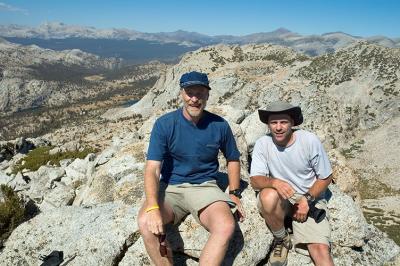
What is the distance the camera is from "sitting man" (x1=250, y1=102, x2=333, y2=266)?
8820mm

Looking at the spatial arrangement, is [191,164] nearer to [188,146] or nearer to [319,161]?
[188,146]

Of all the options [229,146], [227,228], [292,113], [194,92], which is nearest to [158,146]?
[194,92]

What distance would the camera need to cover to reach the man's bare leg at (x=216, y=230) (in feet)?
25.2

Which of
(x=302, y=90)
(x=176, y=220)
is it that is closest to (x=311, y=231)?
(x=176, y=220)

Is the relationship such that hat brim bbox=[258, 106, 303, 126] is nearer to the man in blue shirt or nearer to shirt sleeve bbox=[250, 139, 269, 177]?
shirt sleeve bbox=[250, 139, 269, 177]

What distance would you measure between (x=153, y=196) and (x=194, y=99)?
8.12 ft

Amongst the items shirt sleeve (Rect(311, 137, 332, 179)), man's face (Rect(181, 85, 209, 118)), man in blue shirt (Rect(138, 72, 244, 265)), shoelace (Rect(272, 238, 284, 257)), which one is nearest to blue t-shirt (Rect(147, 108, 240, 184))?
man in blue shirt (Rect(138, 72, 244, 265))

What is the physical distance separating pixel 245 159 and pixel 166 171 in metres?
5.83

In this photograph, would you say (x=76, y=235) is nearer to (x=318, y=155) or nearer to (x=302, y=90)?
(x=318, y=155)

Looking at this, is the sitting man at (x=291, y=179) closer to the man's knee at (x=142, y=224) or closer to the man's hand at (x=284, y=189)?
the man's hand at (x=284, y=189)

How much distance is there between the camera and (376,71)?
9631cm

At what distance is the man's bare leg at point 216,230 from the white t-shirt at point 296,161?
135cm

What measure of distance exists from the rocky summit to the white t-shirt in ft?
5.25

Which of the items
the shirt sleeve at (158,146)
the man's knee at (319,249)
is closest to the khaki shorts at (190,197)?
the shirt sleeve at (158,146)
